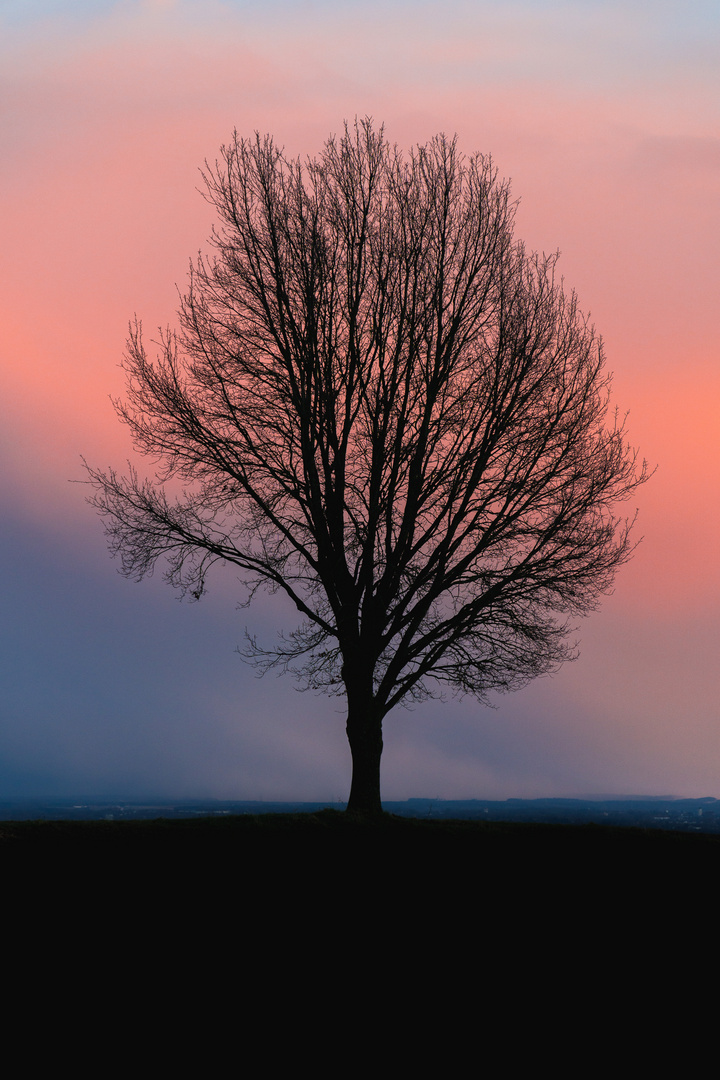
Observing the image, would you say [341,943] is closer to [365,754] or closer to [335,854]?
[335,854]

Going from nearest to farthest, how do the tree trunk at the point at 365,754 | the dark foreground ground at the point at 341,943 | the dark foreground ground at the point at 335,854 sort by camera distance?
the dark foreground ground at the point at 341,943
the dark foreground ground at the point at 335,854
the tree trunk at the point at 365,754

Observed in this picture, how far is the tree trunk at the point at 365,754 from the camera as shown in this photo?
57.9ft

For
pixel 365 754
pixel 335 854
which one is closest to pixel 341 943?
pixel 335 854

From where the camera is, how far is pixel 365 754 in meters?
17.7

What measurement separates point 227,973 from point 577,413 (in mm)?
14355

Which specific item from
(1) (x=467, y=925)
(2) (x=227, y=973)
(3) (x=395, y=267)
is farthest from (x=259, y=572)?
(2) (x=227, y=973)

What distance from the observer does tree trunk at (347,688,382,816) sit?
17656mm

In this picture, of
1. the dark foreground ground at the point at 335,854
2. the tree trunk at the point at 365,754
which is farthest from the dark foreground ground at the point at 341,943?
the tree trunk at the point at 365,754

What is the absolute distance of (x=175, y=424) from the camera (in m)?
18.4

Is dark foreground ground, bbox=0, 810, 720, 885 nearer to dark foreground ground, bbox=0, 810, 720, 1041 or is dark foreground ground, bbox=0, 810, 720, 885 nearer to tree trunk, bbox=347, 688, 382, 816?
dark foreground ground, bbox=0, 810, 720, 1041

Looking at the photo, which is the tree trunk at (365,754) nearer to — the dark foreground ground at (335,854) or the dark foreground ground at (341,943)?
the dark foreground ground at (335,854)

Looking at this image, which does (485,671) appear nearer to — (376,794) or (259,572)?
(376,794)

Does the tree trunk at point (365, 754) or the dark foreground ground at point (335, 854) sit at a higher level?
the tree trunk at point (365, 754)

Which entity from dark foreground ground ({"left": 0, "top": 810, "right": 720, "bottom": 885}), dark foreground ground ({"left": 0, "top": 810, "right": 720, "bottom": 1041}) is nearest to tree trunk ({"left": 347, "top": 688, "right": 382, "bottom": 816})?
dark foreground ground ({"left": 0, "top": 810, "right": 720, "bottom": 885})
